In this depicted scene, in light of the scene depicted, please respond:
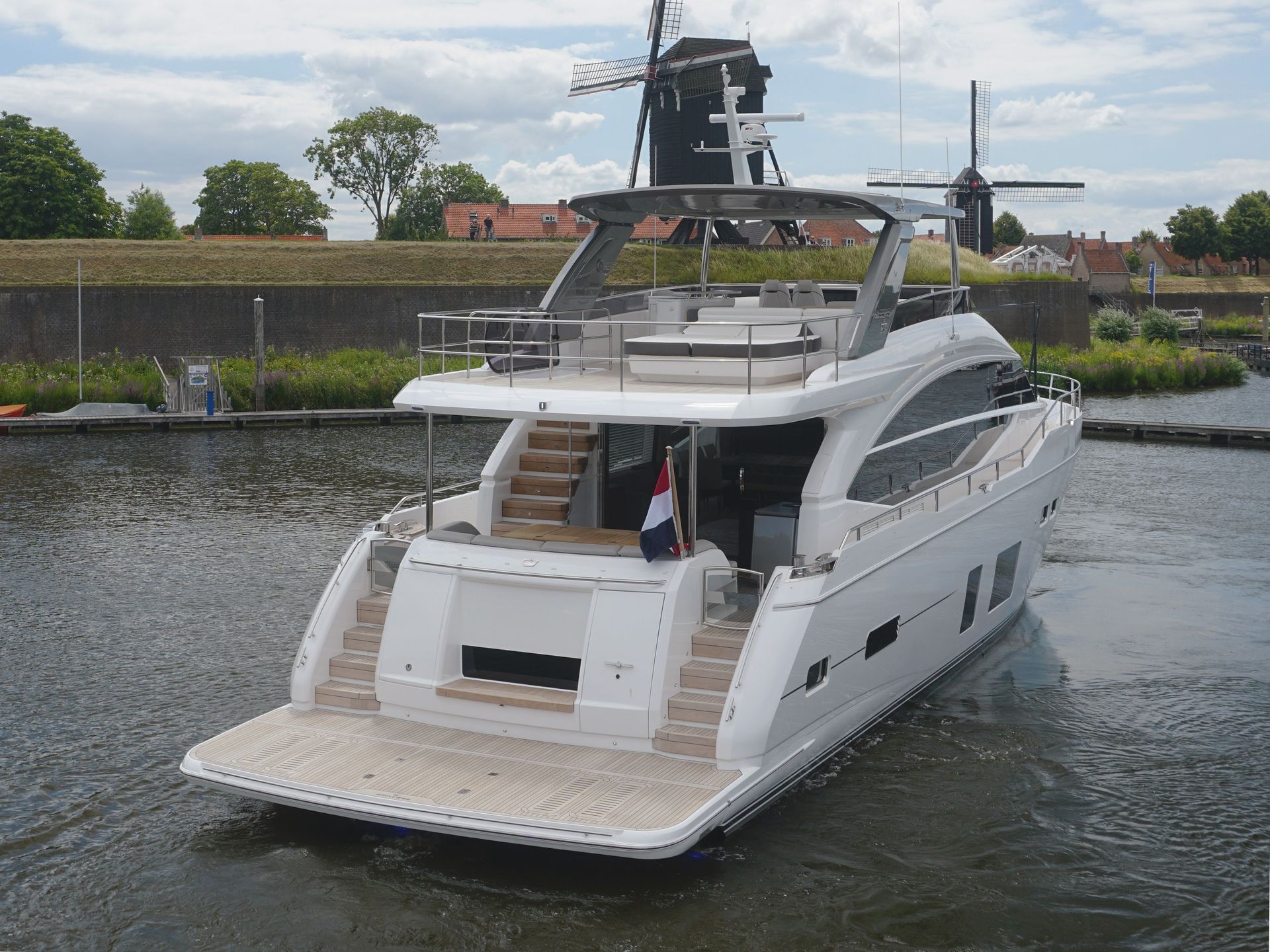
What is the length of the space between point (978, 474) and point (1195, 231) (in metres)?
85.4

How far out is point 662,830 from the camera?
6.89m

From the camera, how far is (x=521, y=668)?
334 inches

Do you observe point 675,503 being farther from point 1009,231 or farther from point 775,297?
point 1009,231

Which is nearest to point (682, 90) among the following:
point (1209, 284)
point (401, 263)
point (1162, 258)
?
point (401, 263)

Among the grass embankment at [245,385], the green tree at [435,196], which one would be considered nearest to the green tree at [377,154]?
the green tree at [435,196]

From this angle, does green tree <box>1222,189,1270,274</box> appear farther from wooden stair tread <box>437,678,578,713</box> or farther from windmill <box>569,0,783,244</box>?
wooden stair tread <box>437,678,578,713</box>

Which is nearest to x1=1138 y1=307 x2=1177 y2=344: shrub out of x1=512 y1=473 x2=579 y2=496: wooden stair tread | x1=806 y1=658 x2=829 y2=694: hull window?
x1=512 y1=473 x2=579 y2=496: wooden stair tread

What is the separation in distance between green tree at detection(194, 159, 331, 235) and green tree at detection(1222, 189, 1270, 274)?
58705mm

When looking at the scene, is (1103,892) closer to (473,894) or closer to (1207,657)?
(473,894)

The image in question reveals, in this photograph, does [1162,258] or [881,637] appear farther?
[1162,258]

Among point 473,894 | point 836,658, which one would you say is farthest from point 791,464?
point 473,894

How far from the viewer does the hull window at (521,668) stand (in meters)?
8.41

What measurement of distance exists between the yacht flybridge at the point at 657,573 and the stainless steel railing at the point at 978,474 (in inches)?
1.6

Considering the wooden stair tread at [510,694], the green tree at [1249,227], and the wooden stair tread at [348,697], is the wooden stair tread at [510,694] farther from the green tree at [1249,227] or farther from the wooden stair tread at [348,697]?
the green tree at [1249,227]
